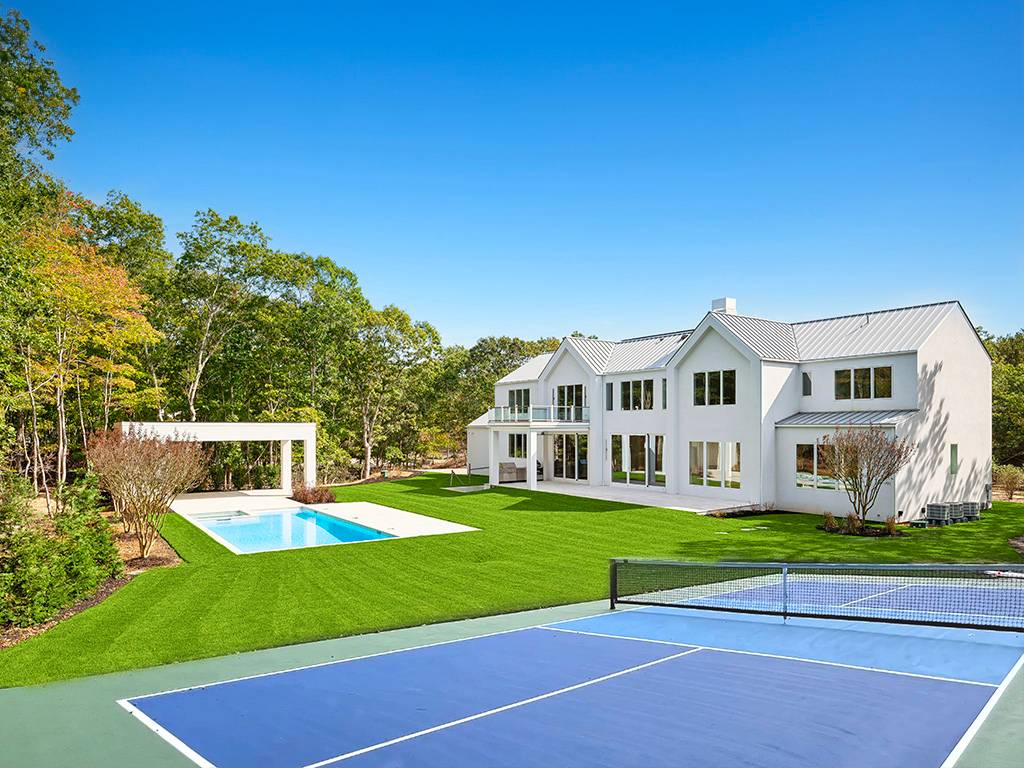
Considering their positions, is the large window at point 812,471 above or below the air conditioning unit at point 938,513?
above

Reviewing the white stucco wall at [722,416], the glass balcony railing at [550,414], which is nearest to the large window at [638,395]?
the white stucco wall at [722,416]

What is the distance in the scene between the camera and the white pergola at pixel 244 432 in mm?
28203

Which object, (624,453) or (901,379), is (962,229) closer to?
(901,379)

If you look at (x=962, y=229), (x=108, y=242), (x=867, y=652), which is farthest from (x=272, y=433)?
(x=962, y=229)

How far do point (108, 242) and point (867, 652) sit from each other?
40066 mm

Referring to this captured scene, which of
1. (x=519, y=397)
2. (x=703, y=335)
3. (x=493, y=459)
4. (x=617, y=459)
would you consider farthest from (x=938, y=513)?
(x=519, y=397)

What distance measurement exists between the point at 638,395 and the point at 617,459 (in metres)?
3.55

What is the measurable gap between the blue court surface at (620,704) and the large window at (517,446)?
30.2m

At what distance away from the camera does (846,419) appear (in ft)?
82.9

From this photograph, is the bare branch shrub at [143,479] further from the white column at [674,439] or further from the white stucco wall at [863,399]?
the white stucco wall at [863,399]

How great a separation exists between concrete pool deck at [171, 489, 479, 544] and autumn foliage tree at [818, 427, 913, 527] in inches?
499

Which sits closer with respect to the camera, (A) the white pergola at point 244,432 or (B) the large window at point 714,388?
(A) the white pergola at point 244,432

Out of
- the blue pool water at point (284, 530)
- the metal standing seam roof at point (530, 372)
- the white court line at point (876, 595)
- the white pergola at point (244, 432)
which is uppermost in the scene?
the metal standing seam roof at point (530, 372)

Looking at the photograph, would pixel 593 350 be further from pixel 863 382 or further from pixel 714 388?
pixel 863 382
